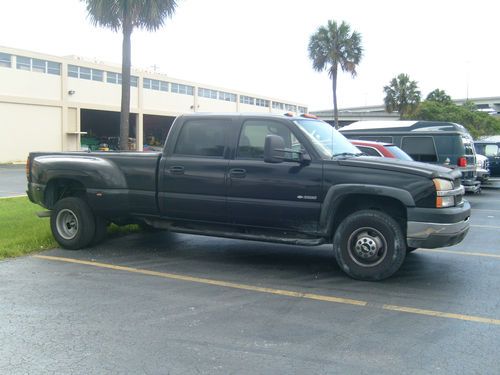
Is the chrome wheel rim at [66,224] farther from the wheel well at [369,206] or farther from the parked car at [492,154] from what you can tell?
the parked car at [492,154]

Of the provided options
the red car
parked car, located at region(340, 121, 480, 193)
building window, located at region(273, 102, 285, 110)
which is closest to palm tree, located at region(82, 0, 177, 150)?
parked car, located at region(340, 121, 480, 193)

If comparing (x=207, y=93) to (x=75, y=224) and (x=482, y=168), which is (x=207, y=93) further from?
(x=75, y=224)

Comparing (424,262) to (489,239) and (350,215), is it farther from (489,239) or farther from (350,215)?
(489,239)

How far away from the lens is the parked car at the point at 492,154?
69.8 feet

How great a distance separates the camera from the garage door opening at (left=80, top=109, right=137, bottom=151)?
46.5 m

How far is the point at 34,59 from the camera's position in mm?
36219

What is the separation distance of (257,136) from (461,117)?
4551cm

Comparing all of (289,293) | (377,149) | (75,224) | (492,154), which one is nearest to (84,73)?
(492,154)

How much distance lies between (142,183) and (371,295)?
3.47 m

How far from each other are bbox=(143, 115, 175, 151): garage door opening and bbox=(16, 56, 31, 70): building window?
16.5 m

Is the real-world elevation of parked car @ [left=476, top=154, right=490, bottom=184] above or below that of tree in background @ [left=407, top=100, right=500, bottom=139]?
below

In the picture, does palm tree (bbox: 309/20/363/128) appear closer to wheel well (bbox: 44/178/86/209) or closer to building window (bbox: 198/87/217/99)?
building window (bbox: 198/87/217/99)

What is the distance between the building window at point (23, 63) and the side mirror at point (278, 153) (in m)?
33.8

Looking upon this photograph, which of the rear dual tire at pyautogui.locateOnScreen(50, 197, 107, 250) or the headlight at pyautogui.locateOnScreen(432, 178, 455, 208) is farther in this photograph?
the rear dual tire at pyautogui.locateOnScreen(50, 197, 107, 250)
